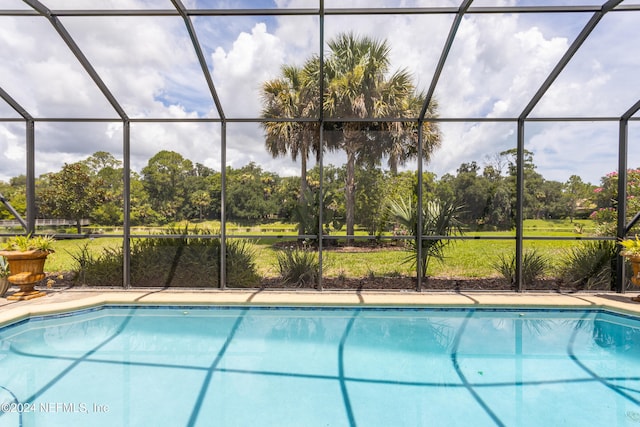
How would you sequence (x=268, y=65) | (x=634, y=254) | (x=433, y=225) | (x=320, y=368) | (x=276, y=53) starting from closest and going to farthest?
(x=320, y=368) → (x=634, y=254) → (x=276, y=53) → (x=268, y=65) → (x=433, y=225)

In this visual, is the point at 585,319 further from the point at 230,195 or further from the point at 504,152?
the point at 230,195

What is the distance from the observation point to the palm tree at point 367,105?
6254 mm

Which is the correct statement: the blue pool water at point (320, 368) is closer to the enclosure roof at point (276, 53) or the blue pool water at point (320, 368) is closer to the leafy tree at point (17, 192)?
the leafy tree at point (17, 192)

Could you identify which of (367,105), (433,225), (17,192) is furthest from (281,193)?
(17,192)

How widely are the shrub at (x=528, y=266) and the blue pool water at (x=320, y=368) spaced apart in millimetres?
931

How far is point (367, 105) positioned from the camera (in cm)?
633

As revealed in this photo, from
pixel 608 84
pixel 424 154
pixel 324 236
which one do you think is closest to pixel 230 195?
pixel 324 236

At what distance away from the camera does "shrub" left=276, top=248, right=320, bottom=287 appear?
6055 millimetres

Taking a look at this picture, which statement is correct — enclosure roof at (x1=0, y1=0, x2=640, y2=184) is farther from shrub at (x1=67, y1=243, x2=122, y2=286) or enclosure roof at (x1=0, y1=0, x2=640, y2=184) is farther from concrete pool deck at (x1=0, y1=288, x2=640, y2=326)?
concrete pool deck at (x1=0, y1=288, x2=640, y2=326)

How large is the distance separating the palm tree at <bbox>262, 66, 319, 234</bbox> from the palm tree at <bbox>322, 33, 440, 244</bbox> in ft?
1.10

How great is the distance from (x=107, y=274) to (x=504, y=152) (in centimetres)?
729

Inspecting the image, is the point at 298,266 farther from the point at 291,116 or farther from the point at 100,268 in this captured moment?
the point at 100,268

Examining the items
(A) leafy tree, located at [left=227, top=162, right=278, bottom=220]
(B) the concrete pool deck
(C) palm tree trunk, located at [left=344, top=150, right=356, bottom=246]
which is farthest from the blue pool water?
(A) leafy tree, located at [left=227, top=162, right=278, bottom=220]

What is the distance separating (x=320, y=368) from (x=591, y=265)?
17.3 feet
